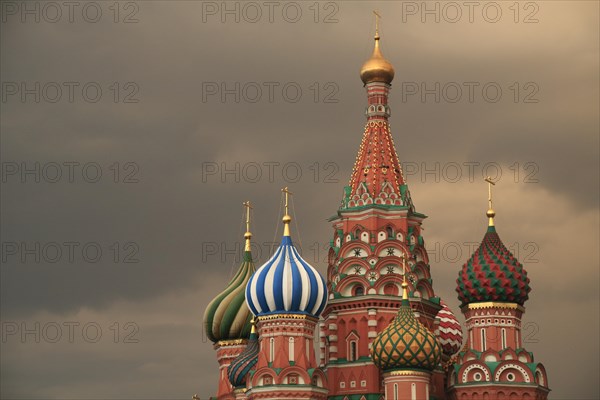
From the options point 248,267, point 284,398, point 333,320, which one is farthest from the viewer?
point 248,267

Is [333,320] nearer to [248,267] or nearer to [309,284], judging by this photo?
[309,284]

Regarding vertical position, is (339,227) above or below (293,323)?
above

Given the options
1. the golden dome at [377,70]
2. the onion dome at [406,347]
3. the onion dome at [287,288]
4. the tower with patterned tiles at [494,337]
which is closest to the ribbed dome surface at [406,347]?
the onion dome at [406,347]

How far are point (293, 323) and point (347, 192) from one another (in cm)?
559

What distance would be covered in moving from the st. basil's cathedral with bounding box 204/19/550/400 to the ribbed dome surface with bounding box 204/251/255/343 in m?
2.67

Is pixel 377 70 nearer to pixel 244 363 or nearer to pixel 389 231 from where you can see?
pixel 389 231

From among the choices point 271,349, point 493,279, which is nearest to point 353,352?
point 271,349

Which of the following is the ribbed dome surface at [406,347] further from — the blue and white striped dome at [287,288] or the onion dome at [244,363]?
the onion dome at [244,363]

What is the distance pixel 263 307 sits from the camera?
159ft

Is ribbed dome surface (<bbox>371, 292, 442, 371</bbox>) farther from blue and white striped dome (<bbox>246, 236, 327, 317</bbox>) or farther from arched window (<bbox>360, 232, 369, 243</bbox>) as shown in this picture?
arched window (<bbox>360, 232, 369, 243</bbox>)

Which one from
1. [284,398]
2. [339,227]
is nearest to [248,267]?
[339,227]

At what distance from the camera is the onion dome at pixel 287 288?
158 feet

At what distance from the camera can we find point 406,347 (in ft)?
154

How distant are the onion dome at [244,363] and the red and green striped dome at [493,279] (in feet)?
21.2
